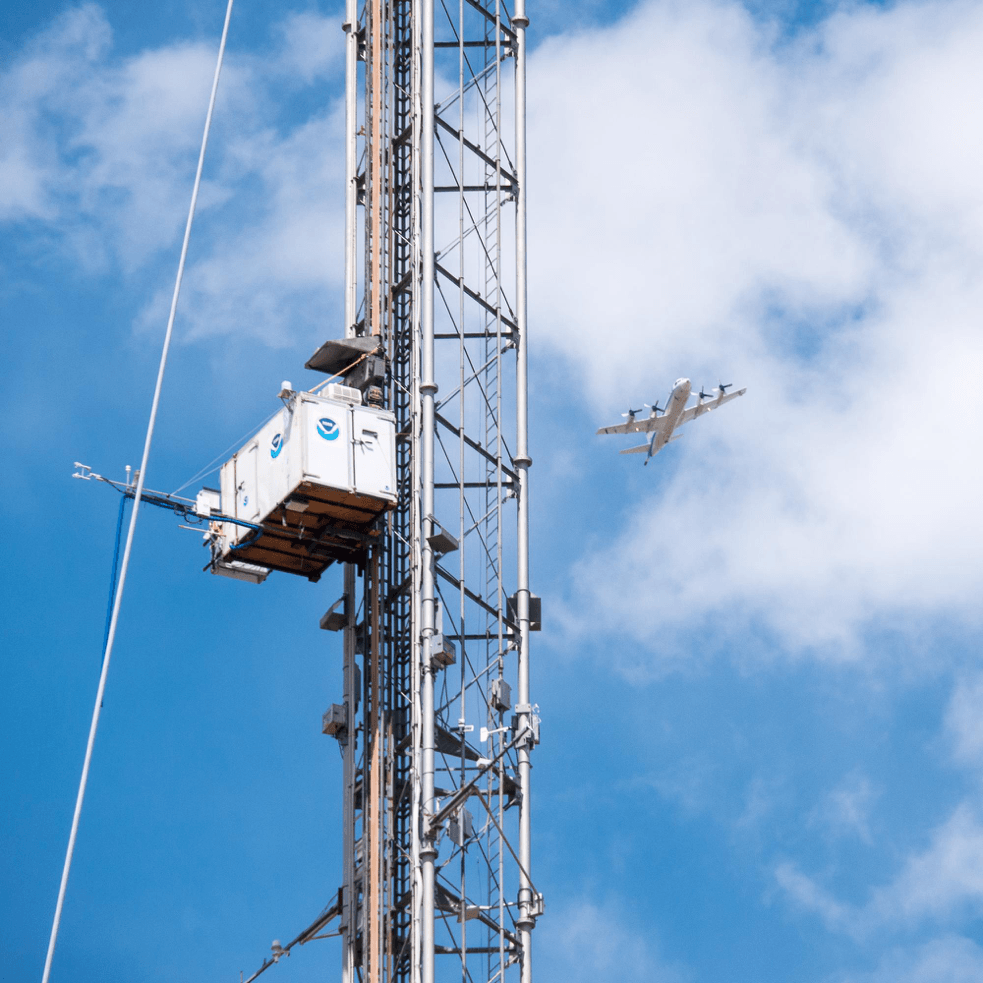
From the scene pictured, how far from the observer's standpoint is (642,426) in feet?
367

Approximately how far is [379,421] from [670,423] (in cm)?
6376

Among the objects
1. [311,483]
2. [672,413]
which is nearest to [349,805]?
[311,483]

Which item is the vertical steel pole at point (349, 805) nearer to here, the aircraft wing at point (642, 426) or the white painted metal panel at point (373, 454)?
the white painted metal panel at point (373, 454)

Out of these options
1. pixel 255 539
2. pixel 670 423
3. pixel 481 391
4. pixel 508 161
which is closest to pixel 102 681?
pixel 255 539

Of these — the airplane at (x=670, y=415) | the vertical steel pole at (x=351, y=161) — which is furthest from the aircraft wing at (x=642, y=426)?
the vertical steel pole at (x=351, y=161)

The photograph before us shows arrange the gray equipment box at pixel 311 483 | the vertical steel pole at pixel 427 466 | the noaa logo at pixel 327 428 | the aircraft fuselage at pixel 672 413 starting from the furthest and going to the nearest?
the aircraft fuselage at pixel 672 413 < the noaa logo at pixel 327 428 < the gray equipment box at pixel 311 483 < the vertical steel pole at pixel 427 466

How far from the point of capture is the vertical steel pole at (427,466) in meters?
43.5

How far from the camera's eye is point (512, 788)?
152ft

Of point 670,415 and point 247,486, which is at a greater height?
Result: point 670,415

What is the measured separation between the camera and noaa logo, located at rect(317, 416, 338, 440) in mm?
45938

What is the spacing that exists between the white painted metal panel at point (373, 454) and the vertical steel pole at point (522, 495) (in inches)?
143

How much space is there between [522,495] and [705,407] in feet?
205

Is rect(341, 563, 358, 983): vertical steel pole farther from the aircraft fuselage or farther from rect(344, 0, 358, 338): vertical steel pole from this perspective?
the aircraft fuselage

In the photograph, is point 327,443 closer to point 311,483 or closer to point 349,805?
point 311,483
